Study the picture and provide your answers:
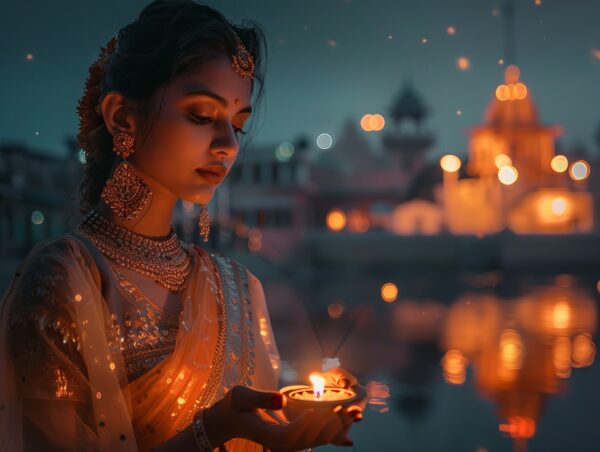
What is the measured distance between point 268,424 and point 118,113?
749 millimetres

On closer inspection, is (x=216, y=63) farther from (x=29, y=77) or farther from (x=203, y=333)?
(x=29, y=77)

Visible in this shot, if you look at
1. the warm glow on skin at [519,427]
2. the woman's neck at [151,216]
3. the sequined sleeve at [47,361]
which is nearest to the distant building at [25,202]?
the warm glow on skin at [519,427]

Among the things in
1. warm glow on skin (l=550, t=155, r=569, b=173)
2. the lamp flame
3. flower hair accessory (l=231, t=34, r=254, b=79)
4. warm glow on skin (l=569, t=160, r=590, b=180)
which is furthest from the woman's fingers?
warm glow on skin (l=569, t=160, r=590, b=180)

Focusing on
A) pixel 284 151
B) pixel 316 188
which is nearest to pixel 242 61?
pixel 284 151

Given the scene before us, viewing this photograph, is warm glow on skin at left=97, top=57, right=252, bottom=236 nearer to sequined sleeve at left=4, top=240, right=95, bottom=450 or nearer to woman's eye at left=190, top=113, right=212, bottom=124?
woman's eye at left=190, top=113, right=212, bottom=124

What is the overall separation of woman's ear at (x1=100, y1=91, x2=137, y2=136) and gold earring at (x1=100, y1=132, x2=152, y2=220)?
0.03m

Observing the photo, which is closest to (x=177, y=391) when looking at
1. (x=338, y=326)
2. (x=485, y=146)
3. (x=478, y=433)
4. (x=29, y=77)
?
(x=29, y=77)

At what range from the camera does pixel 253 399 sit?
1064 mm

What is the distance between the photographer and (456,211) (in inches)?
880

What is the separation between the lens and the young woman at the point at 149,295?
108 centimetres

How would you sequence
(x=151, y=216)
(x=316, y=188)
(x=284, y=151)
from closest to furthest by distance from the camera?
(x=151, y=216), (x=284, y=151), (x=316, y=188)

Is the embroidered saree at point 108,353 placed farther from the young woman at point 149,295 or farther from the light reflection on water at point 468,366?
the light reflection on water at point 468,366

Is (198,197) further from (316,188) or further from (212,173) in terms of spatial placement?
(316,188)

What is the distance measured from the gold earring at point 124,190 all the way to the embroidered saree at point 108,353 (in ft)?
0.36
